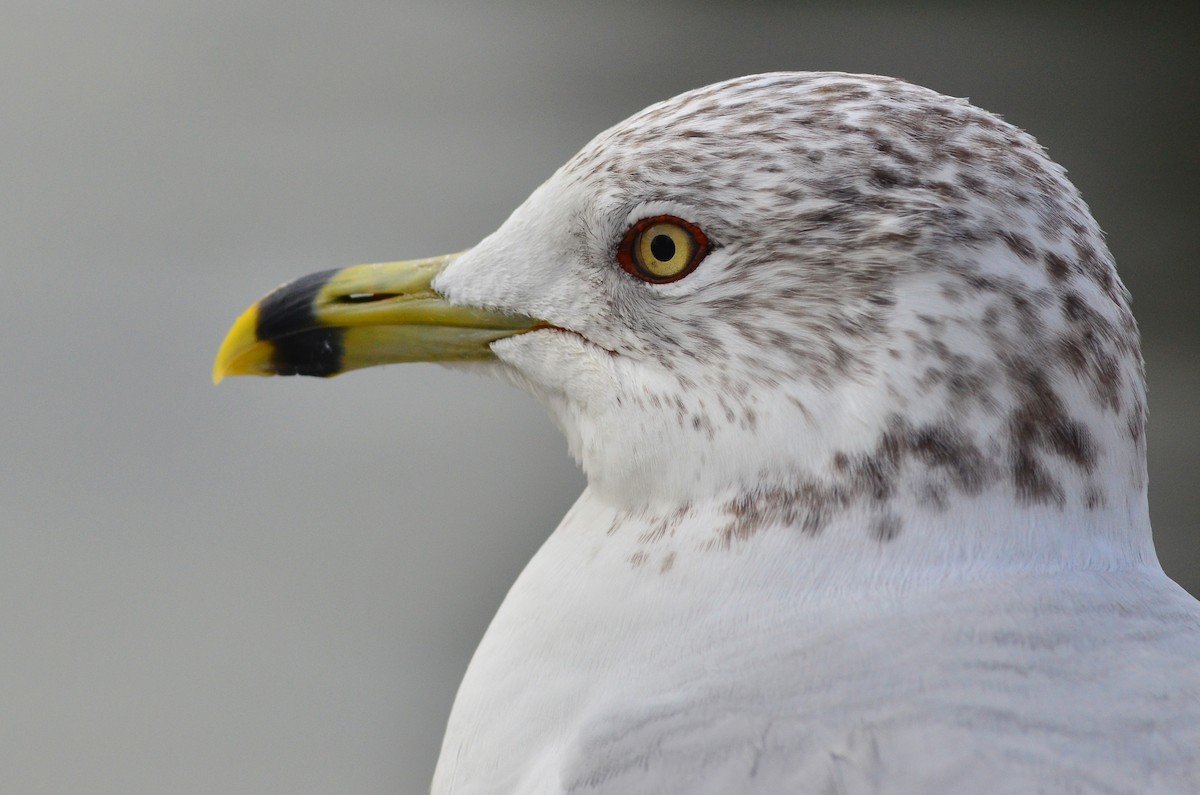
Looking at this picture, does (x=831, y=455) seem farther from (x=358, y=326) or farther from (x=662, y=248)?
(x=358, y=326)

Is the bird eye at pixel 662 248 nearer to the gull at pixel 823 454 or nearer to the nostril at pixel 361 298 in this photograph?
the gull at pixel 823 454

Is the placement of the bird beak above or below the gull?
above

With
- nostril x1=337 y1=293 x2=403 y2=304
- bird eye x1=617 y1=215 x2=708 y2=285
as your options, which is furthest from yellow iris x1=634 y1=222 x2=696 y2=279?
nostril x1=337 y1=293 x2=403 y2=304

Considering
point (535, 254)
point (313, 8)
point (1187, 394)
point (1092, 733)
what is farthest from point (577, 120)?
point (1092, 733)

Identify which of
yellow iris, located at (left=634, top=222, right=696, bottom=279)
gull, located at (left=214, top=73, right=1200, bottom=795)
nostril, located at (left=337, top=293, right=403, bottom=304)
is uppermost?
nostril, located at (left=337, top=293, right=403, bottom=304)

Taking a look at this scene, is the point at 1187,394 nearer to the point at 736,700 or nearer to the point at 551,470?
the point at 551,470

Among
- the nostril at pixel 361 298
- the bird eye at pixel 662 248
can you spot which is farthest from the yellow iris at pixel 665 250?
the nostril at pixel 361 298

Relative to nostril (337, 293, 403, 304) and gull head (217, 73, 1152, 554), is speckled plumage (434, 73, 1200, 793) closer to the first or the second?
gull head (217, 73, 1152, 554)
